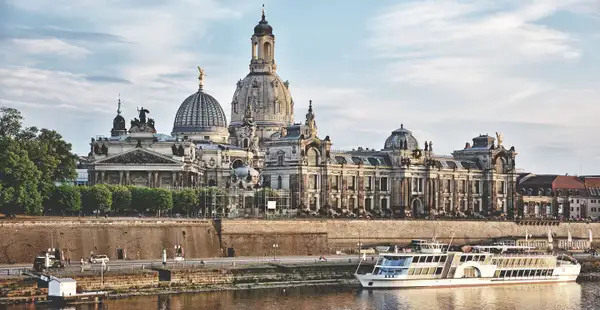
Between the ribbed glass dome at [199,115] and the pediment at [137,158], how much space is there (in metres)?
35.6

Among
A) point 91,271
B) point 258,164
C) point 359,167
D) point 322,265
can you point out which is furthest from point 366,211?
point 91,271

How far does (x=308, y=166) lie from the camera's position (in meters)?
142

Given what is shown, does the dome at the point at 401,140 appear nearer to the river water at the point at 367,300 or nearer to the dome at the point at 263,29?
the dome at the point at 263,29

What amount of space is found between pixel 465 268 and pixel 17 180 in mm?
41006

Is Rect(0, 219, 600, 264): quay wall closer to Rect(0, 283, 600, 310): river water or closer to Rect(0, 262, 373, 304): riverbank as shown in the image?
Rect(0, 262, 373, 304): riverbank

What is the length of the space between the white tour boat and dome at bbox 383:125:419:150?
5012cm

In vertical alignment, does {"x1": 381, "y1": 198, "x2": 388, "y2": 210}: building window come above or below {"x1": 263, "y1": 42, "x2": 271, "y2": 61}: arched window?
below

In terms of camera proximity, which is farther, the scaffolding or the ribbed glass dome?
the ribbed glass dome

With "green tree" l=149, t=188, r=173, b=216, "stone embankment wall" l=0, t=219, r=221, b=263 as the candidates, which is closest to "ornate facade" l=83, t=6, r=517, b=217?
"green tree" l=149, t=188, r=173, b=216

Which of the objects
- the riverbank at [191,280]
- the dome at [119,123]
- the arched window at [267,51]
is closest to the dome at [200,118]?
the dome at [119,123]

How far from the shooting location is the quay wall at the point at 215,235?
3477 inches

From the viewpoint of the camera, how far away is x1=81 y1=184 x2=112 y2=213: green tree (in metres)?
112

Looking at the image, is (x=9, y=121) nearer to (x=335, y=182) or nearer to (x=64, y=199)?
(x=64, y=199)

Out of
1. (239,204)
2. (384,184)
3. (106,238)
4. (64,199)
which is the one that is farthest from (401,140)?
(106,238)
